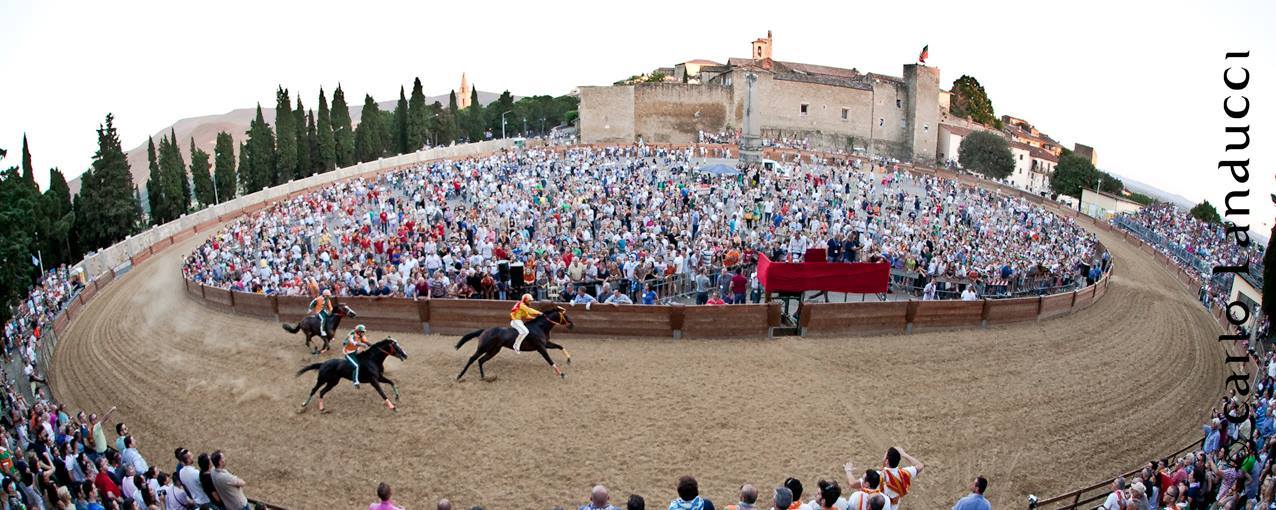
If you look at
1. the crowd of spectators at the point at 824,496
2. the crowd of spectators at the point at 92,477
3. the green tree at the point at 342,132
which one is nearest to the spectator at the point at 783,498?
the crowd of spectators at the point at 824,496

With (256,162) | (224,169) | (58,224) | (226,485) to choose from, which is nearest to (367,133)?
(256,162)

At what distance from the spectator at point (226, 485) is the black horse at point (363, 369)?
13.9 ft

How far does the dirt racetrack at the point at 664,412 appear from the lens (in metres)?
11.8

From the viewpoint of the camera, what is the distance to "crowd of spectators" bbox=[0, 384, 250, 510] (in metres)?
9.47

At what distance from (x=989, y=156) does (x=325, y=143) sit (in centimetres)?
6381

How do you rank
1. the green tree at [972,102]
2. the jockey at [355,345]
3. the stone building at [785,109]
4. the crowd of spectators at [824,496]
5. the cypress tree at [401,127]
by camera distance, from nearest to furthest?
the crowd of spectators at [824,496]
the jockey at [355,345]
the cypress tree at [401,127]
the stone building at [785,109]
the green tree at [972,102]

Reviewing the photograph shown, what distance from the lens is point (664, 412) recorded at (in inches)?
543

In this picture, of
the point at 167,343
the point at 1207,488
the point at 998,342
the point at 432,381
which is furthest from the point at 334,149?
the point at 1207,488

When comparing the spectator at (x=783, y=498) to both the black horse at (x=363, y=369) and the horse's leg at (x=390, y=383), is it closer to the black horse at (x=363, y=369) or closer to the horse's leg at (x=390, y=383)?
the black horse at (x=363, y=369)

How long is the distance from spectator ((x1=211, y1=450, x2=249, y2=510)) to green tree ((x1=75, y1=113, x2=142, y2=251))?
42.1 meters

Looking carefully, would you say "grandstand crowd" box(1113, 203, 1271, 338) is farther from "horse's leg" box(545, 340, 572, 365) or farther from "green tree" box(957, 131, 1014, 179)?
"green tree" box(957, 131, 1014, 179)

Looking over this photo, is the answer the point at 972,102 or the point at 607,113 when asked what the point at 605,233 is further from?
the point at 972,102

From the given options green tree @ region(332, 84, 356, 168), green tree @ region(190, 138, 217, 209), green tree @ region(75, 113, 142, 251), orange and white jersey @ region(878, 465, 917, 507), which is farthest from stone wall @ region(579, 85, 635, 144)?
orange and white jersey @ region(878, 465, 917, 507)

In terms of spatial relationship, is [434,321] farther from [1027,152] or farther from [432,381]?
[1027,152]
